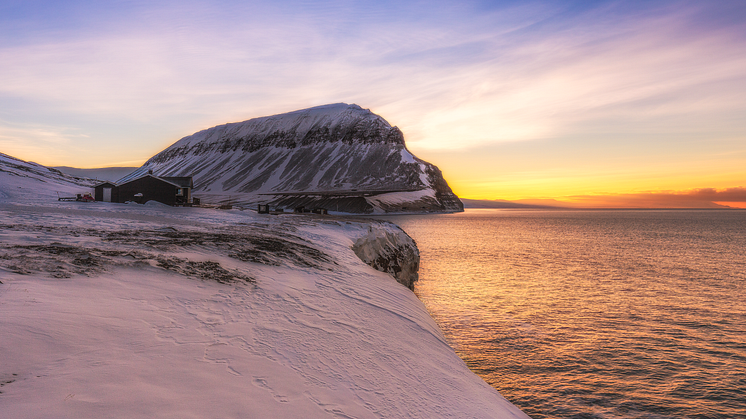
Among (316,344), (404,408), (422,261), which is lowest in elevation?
(422,261)

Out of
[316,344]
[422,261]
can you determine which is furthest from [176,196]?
[316,344]

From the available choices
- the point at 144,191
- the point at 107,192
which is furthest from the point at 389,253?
the point at 107,192

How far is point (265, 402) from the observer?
4215mm

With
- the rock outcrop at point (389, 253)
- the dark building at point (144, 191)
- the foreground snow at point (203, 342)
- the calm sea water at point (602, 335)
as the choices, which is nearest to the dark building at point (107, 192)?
the dark building at point (144, 191)

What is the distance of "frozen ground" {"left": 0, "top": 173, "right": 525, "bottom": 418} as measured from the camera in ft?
12.7

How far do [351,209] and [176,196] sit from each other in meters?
95.5

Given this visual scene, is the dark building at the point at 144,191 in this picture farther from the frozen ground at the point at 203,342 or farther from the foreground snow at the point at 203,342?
the foreground snow at the point at 203,342

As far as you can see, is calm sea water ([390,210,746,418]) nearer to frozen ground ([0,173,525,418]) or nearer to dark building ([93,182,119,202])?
frozen ground ([0,173,525,418])

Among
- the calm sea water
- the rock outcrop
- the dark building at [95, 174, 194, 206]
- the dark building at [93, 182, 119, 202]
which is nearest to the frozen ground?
the calm sea water

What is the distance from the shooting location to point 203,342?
5438mm

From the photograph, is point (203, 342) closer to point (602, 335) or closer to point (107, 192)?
point (602, 335)

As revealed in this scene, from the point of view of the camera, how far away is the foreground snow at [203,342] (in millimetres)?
3877

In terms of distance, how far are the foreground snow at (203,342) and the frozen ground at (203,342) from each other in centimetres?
2

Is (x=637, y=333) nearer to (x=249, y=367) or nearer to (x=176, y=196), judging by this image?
(x=249, y=367)
